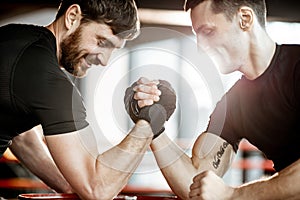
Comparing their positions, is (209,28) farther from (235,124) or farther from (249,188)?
(249,188)

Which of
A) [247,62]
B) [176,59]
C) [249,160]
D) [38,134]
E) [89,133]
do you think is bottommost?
[249,160]

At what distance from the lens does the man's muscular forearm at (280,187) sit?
1.52m

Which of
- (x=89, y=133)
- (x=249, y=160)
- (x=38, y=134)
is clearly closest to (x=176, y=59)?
(x=249, y=160)

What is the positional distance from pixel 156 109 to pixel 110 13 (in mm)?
414

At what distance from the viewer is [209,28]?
2.07m

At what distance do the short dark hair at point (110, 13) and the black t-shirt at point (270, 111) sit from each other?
16.3 inches

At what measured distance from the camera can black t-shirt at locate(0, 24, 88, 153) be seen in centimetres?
172

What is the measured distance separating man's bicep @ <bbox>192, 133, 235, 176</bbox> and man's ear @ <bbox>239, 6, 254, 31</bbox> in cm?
37

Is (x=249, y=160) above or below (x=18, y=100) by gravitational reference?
below

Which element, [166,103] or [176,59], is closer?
[166,103]

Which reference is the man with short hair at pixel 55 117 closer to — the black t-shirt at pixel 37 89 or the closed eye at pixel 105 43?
the black t-shirt at pixel 37 89

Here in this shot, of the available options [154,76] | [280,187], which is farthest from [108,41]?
[154,76]

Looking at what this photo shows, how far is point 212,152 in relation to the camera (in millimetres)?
2023

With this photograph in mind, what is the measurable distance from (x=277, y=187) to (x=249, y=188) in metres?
0.09
